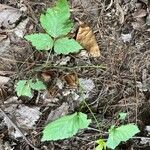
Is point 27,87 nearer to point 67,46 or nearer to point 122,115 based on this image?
point 67,46

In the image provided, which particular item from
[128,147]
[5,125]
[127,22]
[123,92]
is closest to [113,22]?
[127,22]

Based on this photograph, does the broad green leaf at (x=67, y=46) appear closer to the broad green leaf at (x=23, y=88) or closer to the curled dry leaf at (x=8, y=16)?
the broad green leaf at (x=23, y=88)

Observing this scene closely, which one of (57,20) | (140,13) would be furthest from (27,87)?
(140,13)

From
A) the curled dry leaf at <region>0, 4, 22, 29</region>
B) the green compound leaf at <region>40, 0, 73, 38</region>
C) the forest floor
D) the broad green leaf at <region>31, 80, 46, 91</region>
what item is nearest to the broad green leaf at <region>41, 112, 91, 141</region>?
the forest floor

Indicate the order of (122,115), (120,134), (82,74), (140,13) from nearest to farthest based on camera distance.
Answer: (120,134)
(122,115)
(82,74)
(140,13)

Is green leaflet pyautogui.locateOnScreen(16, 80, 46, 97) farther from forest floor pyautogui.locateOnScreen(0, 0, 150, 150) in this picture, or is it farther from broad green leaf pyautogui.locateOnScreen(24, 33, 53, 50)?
broad green leaf pyautogui.locateOnScreen(24, 33, 53, 50)

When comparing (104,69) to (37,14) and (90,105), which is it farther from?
(37,14)
